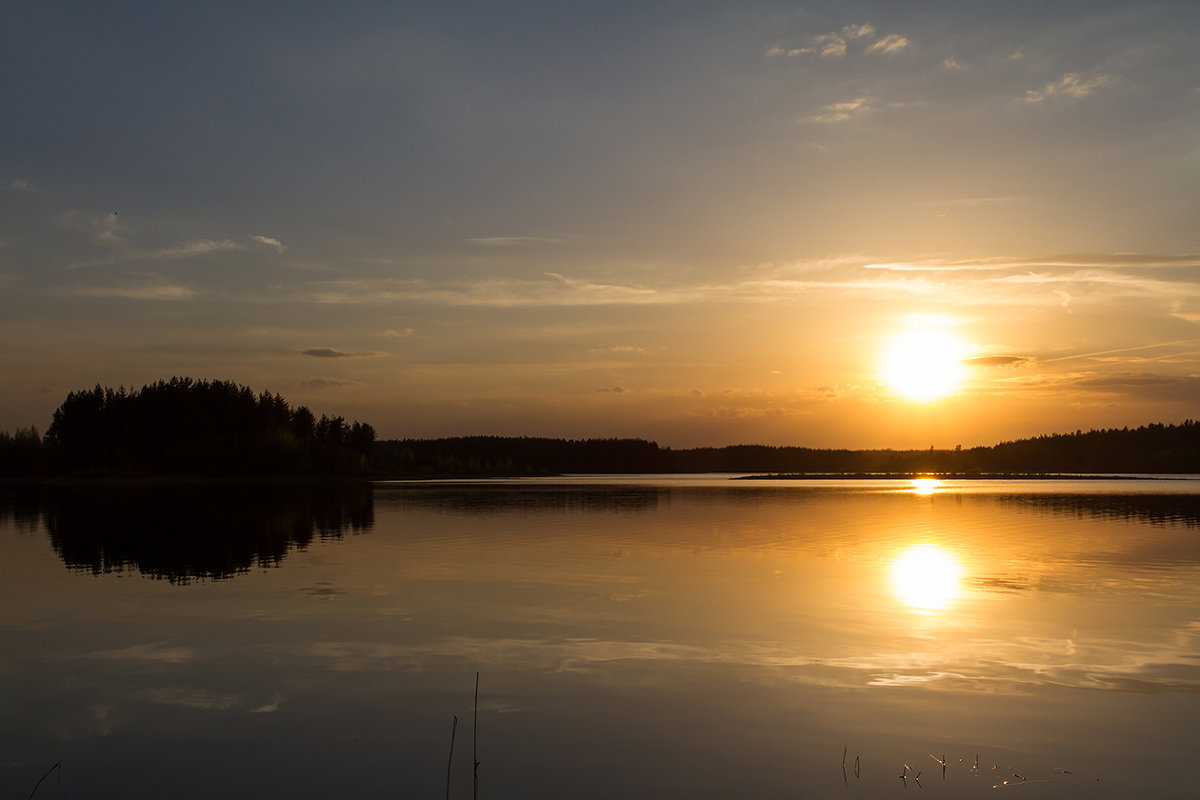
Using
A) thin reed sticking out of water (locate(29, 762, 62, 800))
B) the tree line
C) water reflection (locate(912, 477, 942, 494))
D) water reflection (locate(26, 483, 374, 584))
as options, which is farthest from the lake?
the tree line

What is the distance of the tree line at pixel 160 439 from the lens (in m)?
136

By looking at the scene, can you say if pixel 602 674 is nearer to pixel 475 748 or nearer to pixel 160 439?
pixel 475 748

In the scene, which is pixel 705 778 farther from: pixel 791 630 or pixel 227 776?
pixel 791 630

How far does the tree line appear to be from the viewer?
448ft

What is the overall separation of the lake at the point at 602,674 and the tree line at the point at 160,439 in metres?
119

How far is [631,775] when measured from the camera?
9562mm

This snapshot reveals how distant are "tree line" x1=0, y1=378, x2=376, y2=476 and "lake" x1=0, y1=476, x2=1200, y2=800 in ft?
391

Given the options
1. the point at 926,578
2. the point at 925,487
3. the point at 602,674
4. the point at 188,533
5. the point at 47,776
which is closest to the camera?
the point at 47,776

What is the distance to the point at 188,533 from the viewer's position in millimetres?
39250

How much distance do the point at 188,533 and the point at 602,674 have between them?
31440 millimetres

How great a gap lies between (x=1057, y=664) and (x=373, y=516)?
40732 mm

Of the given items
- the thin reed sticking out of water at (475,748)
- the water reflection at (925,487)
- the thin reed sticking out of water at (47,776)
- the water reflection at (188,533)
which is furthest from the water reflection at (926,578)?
the water reflection at (925,487)

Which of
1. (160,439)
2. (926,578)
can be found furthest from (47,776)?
(160,439)

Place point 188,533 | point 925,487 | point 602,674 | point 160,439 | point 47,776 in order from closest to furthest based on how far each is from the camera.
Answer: point 47,776 < point 602,674 < point 188,533 < point 925,487 < point 160,439
